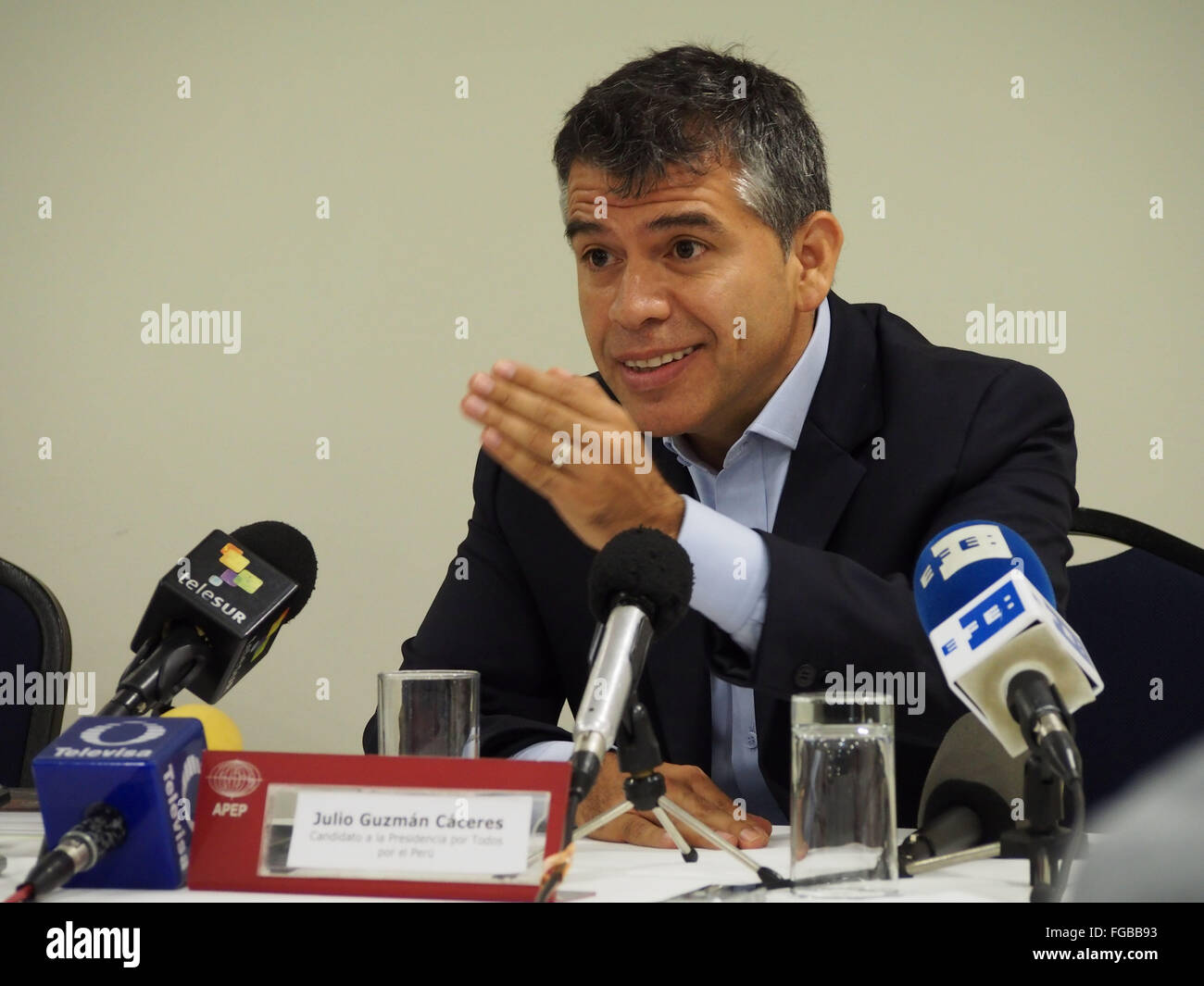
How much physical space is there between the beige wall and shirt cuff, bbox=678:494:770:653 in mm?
1572

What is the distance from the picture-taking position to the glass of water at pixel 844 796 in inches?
40.5

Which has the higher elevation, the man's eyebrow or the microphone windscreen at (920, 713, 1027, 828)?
the man's eyebrow

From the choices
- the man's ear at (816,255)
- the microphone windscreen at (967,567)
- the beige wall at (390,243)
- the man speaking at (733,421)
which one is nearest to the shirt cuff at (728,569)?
the man speaking at (733,421)

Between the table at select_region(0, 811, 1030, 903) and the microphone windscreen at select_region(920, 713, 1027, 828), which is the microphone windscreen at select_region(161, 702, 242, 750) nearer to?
the table at select_region(0, 811, 1030, 903)

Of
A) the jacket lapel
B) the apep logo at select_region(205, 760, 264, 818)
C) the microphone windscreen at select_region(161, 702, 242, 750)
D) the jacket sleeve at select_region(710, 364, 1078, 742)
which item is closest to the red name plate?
the apep logo at select_region(205, 760, 264, 818)

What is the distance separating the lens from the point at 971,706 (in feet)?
3.21

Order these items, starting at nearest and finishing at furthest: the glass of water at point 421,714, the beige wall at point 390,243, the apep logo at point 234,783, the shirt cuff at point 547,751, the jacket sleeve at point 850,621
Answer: the apep logo at point 234,783 < the glass of water at point 421,714 < the jacket sleeve at point 850,621 < the shirt cuff at point 547,751 < the beige wall at point 390,243

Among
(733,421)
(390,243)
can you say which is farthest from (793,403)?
(390,243)

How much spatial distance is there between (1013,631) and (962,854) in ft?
1.00

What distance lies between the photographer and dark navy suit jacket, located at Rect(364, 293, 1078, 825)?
143 centimetres

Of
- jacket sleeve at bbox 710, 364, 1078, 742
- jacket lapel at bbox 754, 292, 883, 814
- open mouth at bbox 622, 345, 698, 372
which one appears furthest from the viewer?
open mouth at bbox 622, 345, 698, 372

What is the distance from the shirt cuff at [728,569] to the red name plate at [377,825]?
1.42 ft

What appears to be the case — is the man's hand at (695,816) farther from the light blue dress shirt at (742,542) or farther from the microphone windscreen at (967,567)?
the microphone windscreen at (967,567)

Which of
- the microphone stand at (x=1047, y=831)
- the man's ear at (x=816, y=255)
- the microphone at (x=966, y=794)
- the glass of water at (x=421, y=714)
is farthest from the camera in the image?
the man's ear at (x=816, y=255)
